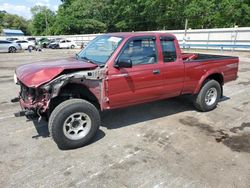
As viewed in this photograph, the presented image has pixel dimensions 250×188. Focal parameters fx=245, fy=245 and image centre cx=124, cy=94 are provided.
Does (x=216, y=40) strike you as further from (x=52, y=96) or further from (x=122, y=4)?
(x=122, y=4)

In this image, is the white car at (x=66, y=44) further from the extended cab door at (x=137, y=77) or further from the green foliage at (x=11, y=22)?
the green foliage at (x=11, y=22)

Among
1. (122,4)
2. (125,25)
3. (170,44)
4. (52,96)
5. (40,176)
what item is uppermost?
(122,4)

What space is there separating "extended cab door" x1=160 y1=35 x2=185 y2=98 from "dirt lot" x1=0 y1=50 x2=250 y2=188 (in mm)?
739

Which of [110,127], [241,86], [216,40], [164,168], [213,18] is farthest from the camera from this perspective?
[213,18]

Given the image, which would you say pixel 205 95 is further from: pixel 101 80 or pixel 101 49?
pixel 101 80

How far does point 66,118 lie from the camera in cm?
388

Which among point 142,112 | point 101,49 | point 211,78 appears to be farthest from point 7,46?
point 211,78

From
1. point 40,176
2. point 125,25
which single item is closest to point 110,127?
point 40,176

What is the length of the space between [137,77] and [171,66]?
92 centimetres

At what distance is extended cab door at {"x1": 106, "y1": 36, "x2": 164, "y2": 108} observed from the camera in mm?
4348

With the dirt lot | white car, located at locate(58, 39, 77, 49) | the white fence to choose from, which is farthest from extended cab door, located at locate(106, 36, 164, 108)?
white car, located at locate(58, 39, 77, 49)

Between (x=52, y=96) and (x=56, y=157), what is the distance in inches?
37.5

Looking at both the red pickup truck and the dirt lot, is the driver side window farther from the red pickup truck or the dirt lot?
Result: the dirt lot

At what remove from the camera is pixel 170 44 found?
5211 mm
